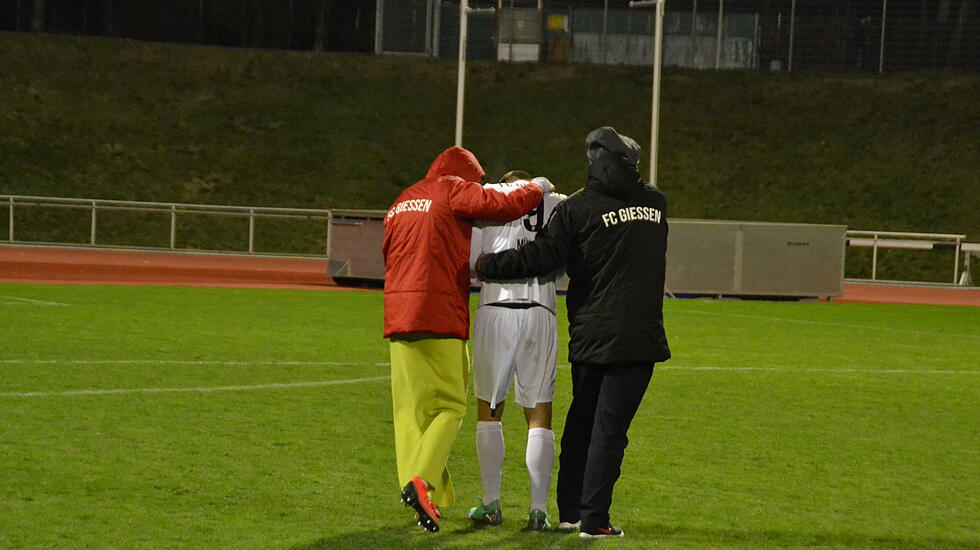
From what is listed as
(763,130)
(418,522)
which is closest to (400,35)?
(763,130)

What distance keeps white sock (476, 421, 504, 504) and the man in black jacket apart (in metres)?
0.47

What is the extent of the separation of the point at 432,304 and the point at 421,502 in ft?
2.84

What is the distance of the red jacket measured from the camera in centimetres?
604

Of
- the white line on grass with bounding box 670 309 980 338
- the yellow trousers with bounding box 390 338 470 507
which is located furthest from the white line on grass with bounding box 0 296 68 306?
the yellow trousers with bounding box 390 338 470 507

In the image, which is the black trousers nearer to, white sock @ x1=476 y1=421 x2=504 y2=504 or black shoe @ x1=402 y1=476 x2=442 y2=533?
white sock @ x1=476 y1=421 x2=504 y2=504

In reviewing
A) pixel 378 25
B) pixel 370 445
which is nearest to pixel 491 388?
pixel 370 445

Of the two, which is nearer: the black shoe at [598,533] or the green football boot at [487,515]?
the black shoe at [598,533]

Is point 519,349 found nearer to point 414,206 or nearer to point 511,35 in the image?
point 414,206

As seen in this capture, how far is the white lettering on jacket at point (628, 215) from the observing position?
5906mm

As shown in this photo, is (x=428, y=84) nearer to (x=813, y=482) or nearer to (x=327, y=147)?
(x=327, y=147)

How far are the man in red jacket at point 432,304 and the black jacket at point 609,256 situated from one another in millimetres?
228

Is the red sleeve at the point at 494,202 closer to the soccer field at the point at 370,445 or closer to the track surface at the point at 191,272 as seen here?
the soccer field at the point at 370,445

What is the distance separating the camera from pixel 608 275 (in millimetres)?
5922

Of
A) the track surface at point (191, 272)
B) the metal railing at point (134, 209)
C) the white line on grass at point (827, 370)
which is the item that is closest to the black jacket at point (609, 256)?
the white line on grass at point (827, 370)
